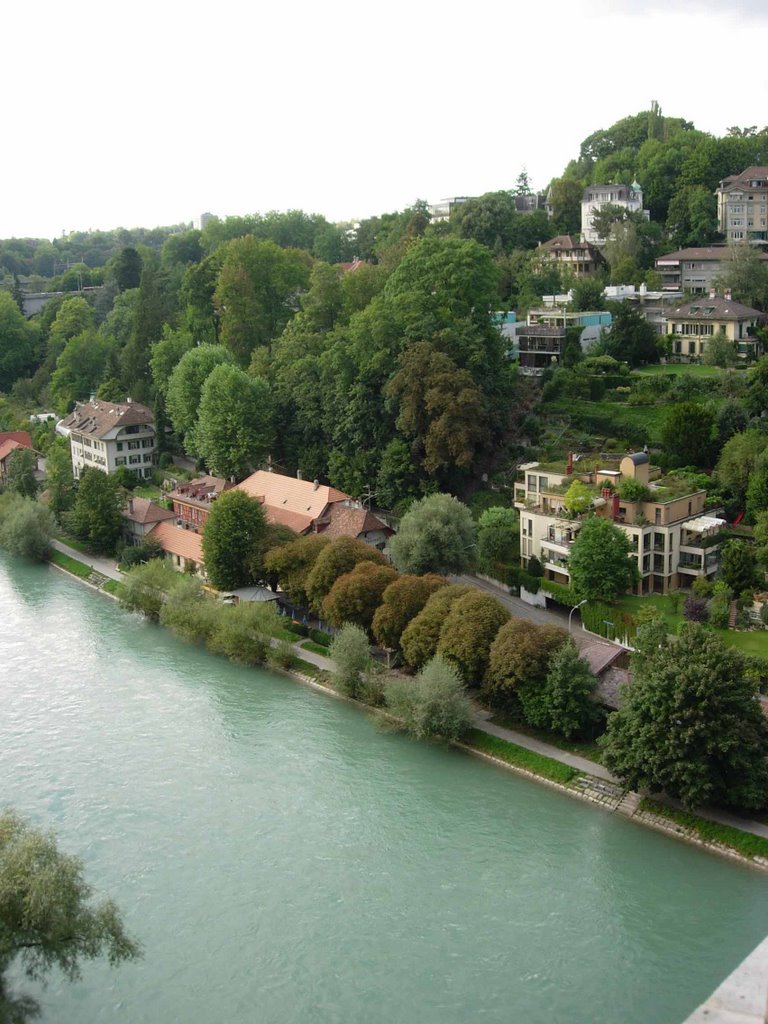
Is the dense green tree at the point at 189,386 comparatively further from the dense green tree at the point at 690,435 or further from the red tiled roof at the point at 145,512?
the dense green tree at the point at 690,435

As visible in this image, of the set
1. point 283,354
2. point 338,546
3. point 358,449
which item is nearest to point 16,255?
point 283,354

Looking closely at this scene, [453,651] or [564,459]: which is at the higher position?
[564,459]

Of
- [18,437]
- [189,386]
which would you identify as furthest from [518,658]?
[18,437]

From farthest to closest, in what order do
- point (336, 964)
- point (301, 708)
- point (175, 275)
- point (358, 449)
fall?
point (175, 275) → point (358, 449) → point (301, 708) → point (336, 964)

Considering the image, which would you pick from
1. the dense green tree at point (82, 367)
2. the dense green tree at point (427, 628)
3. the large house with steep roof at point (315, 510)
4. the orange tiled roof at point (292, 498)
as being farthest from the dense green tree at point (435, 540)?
the dense green tree at point (82, 367)

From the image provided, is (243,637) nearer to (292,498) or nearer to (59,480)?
(292,498)

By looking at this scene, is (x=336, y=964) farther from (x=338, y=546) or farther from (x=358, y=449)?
(x=358, y=449)

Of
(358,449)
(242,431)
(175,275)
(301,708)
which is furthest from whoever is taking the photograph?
(175,275)
